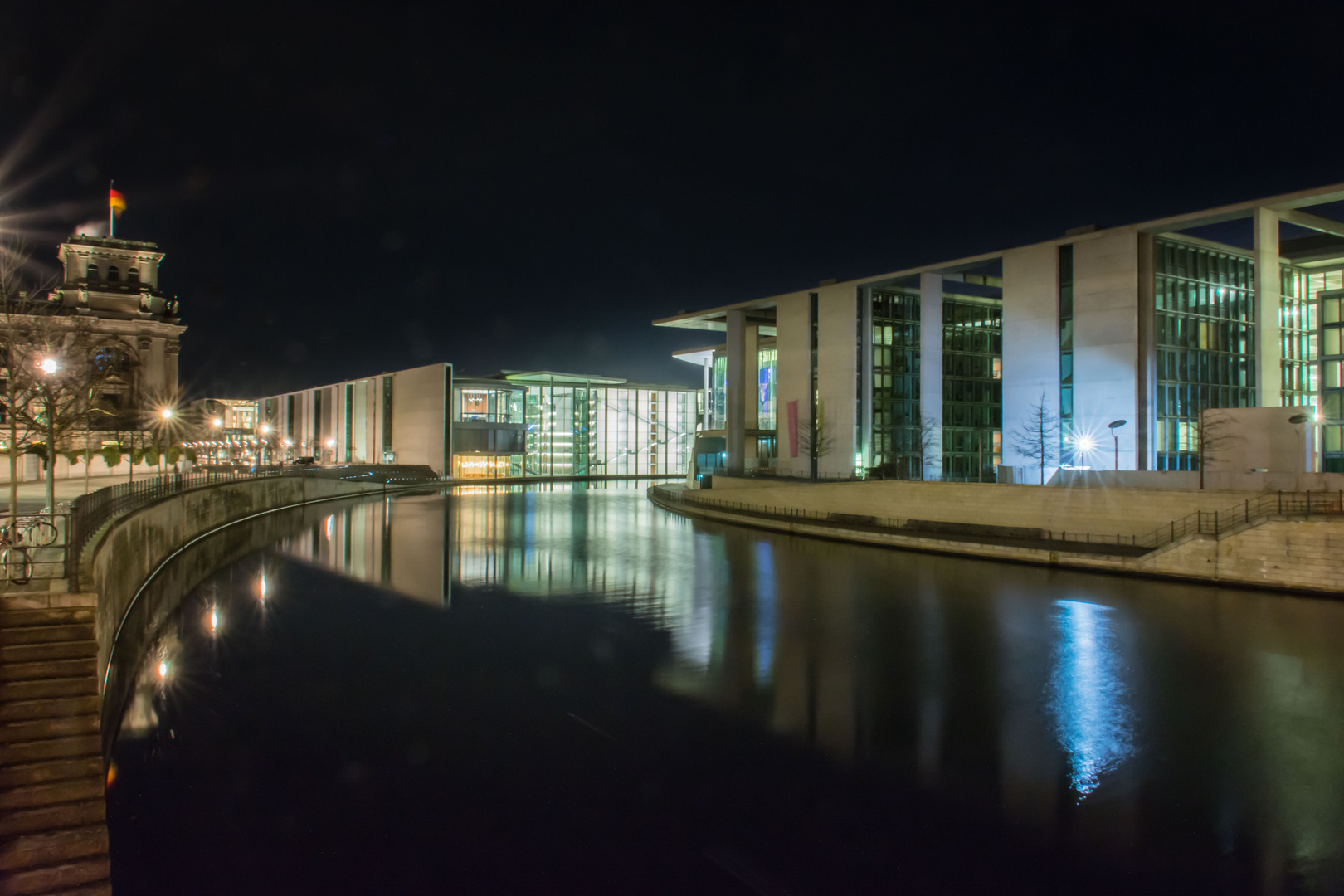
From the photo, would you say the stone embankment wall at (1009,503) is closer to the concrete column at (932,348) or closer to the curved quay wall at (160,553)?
the concrete column at (932,348)

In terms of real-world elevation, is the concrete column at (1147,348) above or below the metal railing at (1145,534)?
above

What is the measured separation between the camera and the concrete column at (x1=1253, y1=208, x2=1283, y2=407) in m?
24.0

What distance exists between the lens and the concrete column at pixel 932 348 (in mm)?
35156

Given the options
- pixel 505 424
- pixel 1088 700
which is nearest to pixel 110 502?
pixel 1088 700

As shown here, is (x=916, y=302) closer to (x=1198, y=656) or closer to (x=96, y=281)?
(x=1198, y=656)

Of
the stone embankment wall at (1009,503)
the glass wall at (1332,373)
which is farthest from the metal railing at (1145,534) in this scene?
the glass wall at (1332,373)

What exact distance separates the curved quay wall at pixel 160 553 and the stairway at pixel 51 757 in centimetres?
51

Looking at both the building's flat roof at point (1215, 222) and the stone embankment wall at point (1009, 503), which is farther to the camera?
the building's flat roof at point (1215, 222)

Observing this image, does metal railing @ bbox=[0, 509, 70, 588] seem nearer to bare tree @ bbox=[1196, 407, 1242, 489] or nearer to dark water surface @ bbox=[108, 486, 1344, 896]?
dark water surface @ bbox=[108, 486, 1344, 896]

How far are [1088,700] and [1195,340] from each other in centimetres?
2595

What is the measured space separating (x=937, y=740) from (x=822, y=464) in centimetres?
3056

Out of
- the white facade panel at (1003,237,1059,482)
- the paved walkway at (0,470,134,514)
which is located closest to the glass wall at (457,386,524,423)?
the paved walkway at (0,470,134,514)

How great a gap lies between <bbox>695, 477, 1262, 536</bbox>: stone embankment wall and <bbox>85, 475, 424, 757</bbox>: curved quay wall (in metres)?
20.0

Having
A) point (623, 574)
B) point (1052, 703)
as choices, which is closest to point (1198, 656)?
point (1052, 703)
